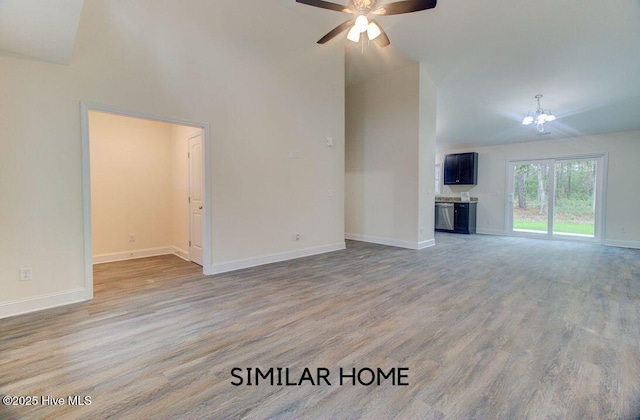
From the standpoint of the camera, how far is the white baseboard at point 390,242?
5449 mm

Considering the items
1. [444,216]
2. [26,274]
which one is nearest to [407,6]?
[26,274]

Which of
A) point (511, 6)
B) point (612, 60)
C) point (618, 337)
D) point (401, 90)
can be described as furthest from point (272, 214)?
point (612, 60)

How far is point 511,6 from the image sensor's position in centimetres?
366

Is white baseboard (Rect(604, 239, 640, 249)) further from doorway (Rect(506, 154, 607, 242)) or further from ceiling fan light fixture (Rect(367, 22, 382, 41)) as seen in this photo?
ceiling fan light fixture (Rect(367, 22, 382, 41))

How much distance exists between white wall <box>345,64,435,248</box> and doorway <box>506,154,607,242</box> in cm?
332

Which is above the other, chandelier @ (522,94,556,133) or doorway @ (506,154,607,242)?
chandelier @ (522,94,556,133)

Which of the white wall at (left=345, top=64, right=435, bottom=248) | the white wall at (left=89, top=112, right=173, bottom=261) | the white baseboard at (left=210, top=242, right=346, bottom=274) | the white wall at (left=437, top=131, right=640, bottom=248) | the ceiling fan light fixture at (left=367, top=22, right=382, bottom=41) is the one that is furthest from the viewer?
the white wall at (left=437, top=131, right=640, bottom=248)

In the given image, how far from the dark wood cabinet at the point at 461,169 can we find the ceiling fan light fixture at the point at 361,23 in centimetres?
616

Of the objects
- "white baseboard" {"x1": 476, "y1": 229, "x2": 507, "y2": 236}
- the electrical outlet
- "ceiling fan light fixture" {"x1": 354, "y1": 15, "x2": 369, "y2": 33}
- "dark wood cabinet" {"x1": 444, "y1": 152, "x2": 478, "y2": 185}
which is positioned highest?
"ceiling fan light fixture" {"x1": 354, "y1": 15, "x2": 369, "y2": 33}

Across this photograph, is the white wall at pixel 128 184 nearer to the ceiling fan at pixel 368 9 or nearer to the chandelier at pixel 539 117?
the ceiling fan at pixel 368 9

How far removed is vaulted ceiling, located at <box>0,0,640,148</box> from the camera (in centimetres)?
245

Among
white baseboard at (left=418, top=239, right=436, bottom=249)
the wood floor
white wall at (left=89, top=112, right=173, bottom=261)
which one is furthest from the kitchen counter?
white wall at (left=89, top=112, right=173, bottom=261)

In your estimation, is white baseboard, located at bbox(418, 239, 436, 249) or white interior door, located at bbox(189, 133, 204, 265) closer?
white interior door, located at bbox(189, 133, 204, 265)

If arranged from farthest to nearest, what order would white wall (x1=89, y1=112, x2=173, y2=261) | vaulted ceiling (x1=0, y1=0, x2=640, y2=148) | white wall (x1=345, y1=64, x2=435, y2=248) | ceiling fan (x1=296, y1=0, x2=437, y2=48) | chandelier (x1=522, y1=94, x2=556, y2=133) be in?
white wall (x1=345, y1=64, x2=435, y2=248) < chandelier (x1=522, y1=94, x2=556, y2=133) < white wall (x1=89, y1=112, x2=173, y2=261) < ceiling fan (x1=296, y1=0, x2=437, y2=48) < vaulted ceiling (x1=0, y1=0, x2=640, y2=148)
